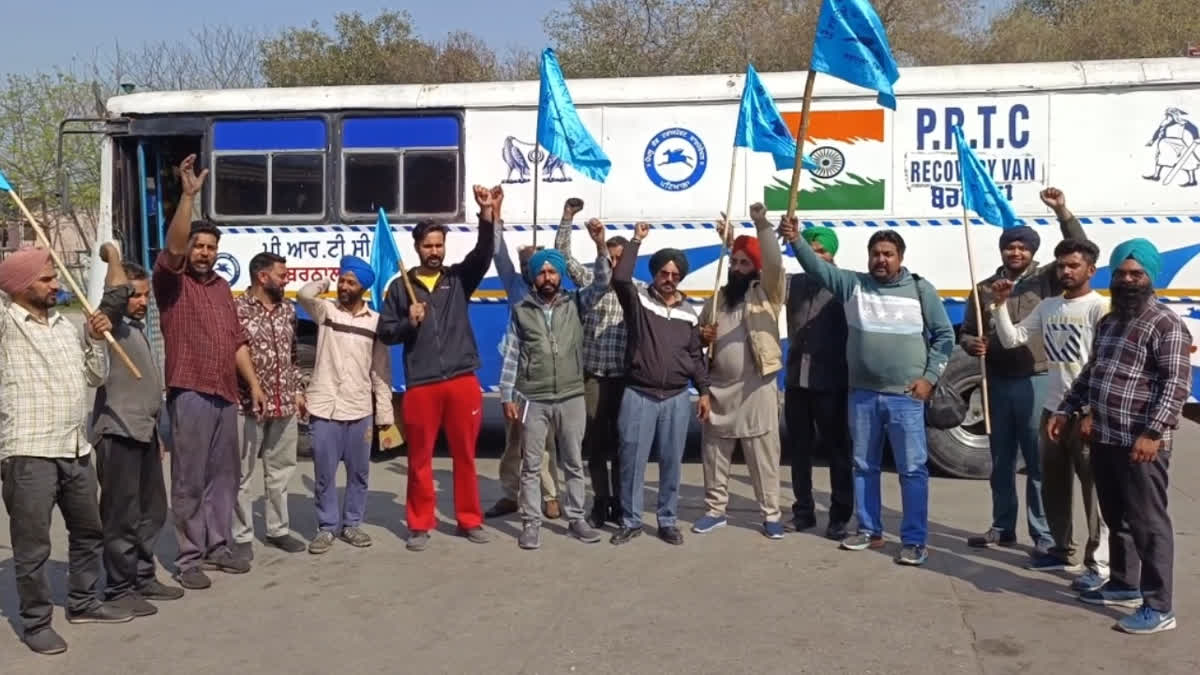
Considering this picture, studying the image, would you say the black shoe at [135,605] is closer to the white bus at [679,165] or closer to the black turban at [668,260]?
the black turban at [668,260]

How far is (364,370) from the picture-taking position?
686cm

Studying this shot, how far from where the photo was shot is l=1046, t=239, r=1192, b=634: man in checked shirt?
512 cm

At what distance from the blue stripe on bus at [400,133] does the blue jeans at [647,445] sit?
3482mm

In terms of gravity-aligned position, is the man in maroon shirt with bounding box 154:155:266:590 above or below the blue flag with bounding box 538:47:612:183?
below

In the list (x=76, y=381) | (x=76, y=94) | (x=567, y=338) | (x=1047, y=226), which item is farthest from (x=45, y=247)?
(x=76, y=94)

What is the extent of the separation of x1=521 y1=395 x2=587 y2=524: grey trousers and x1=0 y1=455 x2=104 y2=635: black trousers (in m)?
2.41

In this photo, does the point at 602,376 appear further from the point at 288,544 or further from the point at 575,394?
the point at 288,544

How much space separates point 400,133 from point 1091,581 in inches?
245

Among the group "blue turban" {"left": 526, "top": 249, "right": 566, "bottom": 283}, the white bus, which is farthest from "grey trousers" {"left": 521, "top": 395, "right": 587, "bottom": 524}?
the white bus

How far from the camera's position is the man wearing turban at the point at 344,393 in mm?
6758

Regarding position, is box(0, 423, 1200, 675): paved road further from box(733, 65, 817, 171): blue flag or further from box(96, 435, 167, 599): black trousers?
box(733, 65, 817, 171): blue flag

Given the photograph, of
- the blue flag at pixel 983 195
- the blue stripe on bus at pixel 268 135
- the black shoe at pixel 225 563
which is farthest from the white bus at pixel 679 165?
the black shoe at pixel 225 563

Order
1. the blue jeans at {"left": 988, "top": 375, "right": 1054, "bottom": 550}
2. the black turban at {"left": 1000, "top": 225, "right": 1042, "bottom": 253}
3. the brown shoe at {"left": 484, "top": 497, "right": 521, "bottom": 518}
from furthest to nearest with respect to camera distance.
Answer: the brown shoe at {"left": 484, "top": 497, "right": 521, "bottom": 518}, the black turban at {"left": 1000, "top": 225, "right": 1042, "bottom": 253}, the blue jeans at {"left": 988, "top": 375, "right": 1054, "bottom": 550}

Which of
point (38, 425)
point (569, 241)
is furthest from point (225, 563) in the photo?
point (569, 241)
